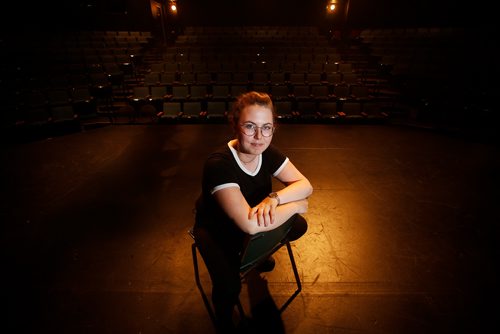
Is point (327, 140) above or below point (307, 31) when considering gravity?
below

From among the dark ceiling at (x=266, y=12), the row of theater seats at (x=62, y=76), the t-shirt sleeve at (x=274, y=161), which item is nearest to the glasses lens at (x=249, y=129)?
the t-shirt sleeve at (x=274, y=161)

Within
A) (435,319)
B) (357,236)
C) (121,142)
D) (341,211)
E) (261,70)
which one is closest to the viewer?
(435,319)

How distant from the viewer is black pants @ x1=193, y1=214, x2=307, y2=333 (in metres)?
1.32

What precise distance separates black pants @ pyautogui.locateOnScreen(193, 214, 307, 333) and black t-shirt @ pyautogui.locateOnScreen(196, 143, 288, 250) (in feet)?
0.27

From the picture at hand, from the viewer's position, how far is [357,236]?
2.51 metres

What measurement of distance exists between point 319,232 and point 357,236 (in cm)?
38

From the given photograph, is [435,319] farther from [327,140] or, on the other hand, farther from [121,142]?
[121,142]

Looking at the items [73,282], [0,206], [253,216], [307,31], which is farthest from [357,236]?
[307,31]

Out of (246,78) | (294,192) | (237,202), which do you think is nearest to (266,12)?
(246,78)

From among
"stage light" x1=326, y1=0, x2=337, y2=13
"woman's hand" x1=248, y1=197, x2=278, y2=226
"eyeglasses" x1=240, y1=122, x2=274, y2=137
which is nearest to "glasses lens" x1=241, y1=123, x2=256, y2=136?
"eyeglasses" x1=240, y1=122, x2=274, y2=137

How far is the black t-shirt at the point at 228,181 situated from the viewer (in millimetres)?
1384

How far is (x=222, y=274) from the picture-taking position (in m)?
1.32

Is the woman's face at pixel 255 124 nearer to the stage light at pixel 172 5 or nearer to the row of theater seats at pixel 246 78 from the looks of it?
the row of theater seats at pixel 246 78

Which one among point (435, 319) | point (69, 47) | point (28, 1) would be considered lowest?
point (435, 319)
